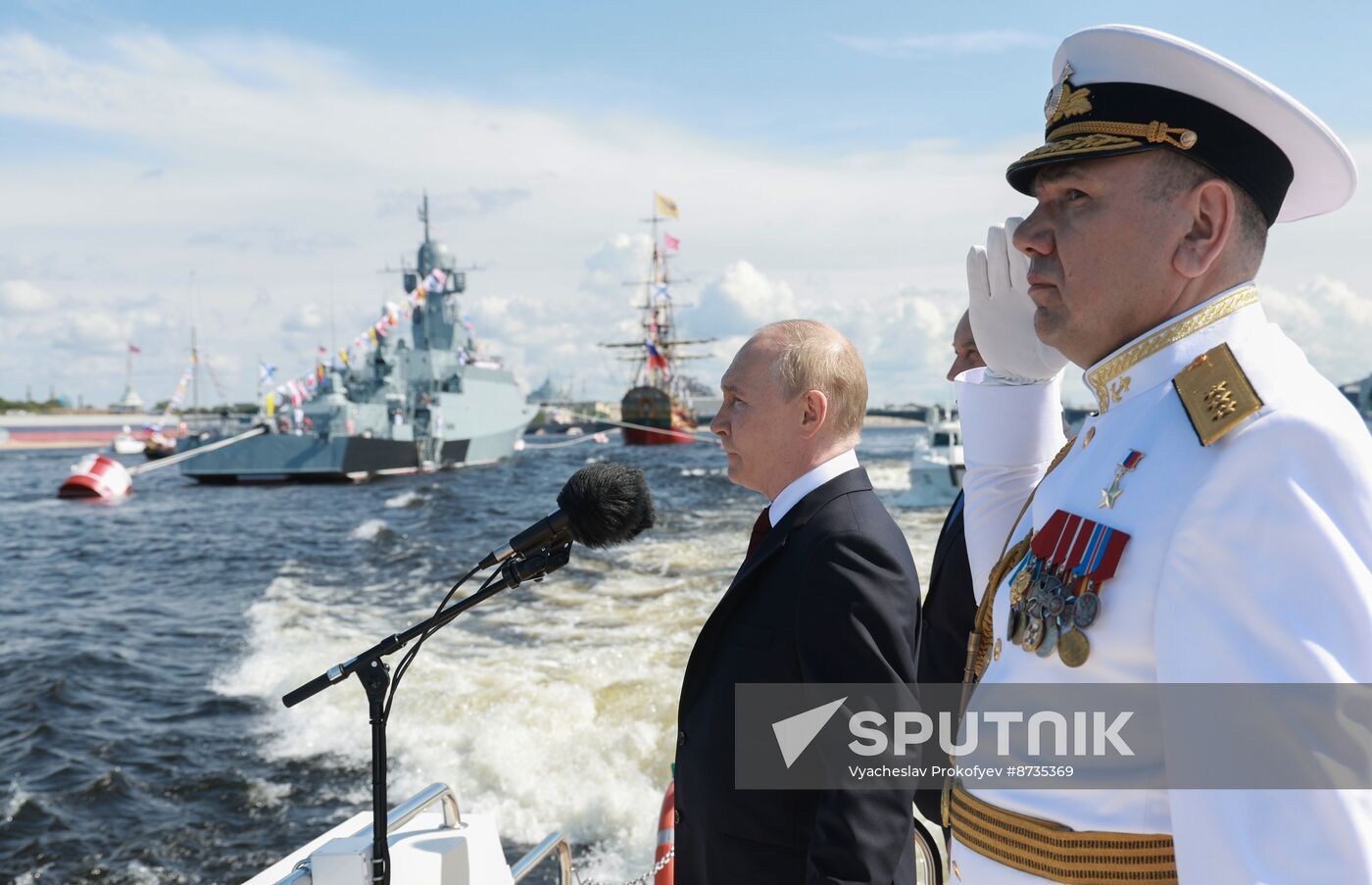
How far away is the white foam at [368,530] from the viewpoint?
2058 centimetres

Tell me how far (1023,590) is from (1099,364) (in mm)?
306

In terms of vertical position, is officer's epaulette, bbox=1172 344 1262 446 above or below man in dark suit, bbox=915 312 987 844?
above

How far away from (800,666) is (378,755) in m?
0.96

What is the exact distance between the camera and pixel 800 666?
2.01 m

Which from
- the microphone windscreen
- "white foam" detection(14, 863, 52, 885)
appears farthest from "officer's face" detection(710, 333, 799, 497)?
"white foam" detection(14, 863, 52, 885)

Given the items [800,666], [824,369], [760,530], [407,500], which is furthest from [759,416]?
[407,500]

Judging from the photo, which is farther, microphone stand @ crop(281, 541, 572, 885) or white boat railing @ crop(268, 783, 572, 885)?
white boat railing @ crop(268, 783, 572, 885)

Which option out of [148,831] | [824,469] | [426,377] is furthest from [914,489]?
[426,377]

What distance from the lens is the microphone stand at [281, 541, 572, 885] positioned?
2.12m

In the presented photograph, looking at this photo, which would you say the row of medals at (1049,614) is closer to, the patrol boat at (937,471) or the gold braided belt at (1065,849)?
the gold braided belt at (1065,849)

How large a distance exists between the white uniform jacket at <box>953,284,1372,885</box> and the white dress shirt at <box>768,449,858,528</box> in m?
0.97

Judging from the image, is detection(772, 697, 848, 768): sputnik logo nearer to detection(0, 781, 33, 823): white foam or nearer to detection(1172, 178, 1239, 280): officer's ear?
detection(1172, 178, 1239, 280): officer's ear

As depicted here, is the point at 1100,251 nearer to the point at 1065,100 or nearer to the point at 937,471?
the point at 1065,100

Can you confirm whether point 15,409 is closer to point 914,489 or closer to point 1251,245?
point 914,489
